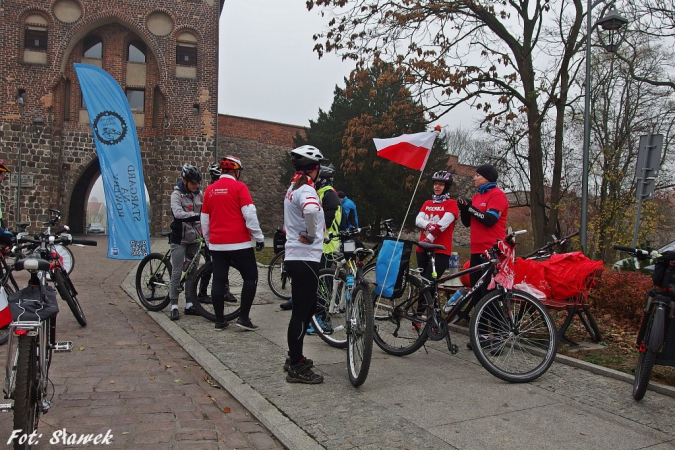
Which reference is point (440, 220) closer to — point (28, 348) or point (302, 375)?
point (302, 375)

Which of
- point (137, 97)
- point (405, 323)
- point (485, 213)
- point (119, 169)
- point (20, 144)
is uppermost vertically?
point (137, 97)

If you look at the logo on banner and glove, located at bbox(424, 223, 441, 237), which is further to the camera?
the logo on banner

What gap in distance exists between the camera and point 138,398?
454cm

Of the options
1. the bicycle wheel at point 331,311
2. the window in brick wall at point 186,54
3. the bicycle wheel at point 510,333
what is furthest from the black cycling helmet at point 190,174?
the window in brick wall at point 186,54

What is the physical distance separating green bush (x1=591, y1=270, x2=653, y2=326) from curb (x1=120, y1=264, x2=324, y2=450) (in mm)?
4204

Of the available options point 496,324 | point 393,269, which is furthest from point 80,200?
point 496,324

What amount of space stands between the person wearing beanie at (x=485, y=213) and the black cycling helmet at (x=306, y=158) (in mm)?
1846

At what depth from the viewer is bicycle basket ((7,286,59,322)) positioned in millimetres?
3396

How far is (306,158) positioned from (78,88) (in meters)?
30.3

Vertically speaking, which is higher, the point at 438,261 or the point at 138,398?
the point at 438,261

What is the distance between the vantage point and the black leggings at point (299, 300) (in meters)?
4.98

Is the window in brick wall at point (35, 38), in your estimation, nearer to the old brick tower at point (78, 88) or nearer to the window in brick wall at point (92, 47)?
the old brick tower at point (78, 88)

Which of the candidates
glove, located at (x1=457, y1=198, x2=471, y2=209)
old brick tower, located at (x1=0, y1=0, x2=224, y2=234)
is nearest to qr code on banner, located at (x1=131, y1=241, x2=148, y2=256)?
glove, located at (x1=457, y1=198, x2=471, y2=209)

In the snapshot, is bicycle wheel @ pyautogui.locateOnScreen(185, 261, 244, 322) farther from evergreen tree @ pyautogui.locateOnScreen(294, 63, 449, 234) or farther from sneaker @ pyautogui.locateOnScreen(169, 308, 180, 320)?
evergreen tree @ pyautogui.locateOnScreen(294, 63, 449, 234)
